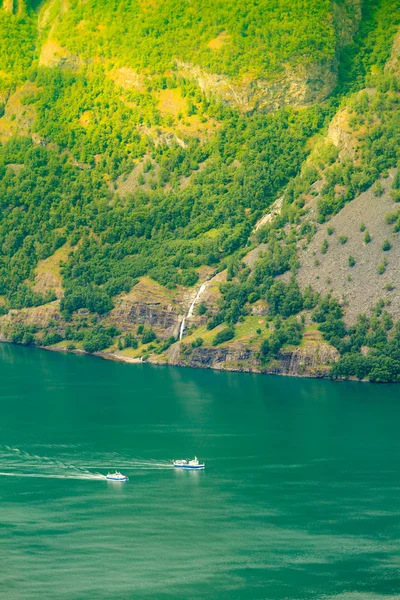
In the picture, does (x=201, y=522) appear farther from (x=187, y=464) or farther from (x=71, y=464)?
(x=71, y=464)

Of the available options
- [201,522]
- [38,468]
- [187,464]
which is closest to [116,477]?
[187,464]

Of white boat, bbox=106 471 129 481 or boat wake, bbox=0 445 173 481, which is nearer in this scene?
white boat, bbox=106 471 129 481

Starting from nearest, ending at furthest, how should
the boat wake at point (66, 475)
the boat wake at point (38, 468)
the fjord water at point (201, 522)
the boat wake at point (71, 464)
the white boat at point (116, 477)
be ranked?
1. the fjord water at point (201, 522)
2. the white boat at point (116, 477)
3. the boat wake at point (66, 475)
4. the boat wake at point (38, 468)
5. the boat wake at point (71, 464)

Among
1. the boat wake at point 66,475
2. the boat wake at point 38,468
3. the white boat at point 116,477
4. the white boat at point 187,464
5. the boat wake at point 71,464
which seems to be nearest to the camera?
the white boat at point 116,477

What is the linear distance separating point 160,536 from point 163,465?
27.6 m

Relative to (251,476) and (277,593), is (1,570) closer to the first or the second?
(277,593)

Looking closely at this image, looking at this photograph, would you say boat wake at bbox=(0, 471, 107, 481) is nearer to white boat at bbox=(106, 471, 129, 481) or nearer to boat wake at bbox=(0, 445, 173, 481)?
boat wake at bbox=(0, 445, 173, 481)

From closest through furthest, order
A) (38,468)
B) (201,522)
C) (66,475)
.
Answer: (201,522) < (66,475) < (38,468)

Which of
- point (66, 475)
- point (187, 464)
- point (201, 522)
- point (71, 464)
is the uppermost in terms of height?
point (187, 464)

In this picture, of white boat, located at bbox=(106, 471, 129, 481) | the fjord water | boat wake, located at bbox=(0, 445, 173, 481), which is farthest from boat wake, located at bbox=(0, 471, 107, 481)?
white boat, located at bbox=(106, 471, 129, 481)

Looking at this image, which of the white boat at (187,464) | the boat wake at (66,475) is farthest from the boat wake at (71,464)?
the white boat at (187,464)

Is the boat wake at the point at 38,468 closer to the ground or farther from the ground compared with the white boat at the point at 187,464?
closer to the ground

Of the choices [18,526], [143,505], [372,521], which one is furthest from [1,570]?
[372,521]

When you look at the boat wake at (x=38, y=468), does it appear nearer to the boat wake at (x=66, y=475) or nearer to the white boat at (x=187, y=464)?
the boat wake at (x=66, y=475)
